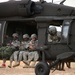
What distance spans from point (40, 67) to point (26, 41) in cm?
145

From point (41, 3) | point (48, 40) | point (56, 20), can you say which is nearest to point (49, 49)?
point (48, 40)

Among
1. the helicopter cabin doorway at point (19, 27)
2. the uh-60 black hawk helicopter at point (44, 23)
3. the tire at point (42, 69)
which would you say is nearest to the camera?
the tire at point (42, 69)

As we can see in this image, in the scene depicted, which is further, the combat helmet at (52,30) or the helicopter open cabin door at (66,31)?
the combat helmet at (52,30)

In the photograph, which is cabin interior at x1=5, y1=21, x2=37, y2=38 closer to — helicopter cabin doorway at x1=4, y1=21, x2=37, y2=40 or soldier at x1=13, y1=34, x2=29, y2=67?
helicopter cabin doorway at x1=4, y1=21, x2=37, y2=40

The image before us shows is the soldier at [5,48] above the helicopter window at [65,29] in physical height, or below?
below

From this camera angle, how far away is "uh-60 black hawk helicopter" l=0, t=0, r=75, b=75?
34.1 feet

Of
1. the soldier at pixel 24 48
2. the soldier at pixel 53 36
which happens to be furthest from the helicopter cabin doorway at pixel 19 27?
the soldier at pixel 53 36

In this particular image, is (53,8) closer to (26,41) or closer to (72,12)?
(72,12)

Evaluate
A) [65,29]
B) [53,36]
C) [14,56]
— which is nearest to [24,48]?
[14,56]

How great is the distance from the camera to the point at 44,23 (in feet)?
35.4

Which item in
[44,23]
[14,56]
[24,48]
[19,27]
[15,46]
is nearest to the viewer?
[44,23]

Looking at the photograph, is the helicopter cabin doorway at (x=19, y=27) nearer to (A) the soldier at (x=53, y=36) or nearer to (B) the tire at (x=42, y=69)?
(A) the soldier at (x=53, y=36)

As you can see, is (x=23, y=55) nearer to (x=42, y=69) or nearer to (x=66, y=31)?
(x=42, y=69)

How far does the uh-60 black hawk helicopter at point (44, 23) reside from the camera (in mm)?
10383
